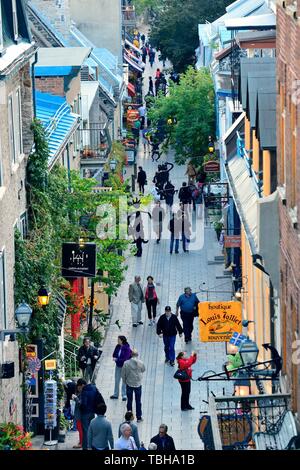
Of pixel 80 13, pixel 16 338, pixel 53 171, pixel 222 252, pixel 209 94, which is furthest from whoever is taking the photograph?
pixel 80 13

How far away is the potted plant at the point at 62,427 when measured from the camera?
29844 mm

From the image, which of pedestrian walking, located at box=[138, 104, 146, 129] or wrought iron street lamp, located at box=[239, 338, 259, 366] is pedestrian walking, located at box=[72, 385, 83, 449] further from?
pedestrian walking, located at box=[138, 104, 146, 129]

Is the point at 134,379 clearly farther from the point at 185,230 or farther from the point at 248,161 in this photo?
the point at 185,230

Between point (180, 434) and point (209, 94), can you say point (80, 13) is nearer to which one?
point (209, 94)

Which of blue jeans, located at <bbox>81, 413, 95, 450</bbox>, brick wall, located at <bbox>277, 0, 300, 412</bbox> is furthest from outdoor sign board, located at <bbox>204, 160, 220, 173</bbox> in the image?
brick wall, located at <bbox>277, 0, 300, 412</bbox>

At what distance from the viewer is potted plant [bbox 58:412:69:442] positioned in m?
29.8

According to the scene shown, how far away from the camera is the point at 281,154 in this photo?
78.3 feet

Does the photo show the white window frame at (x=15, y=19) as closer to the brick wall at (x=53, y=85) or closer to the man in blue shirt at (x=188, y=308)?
the man in blue shirt at (x=188, y=308)

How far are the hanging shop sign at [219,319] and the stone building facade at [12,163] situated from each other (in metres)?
4.25

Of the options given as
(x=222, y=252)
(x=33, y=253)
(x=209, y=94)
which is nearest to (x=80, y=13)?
(x=209, y=94)

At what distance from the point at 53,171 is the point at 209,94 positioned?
84.2 ft

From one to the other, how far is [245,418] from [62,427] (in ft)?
31.8
